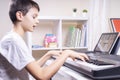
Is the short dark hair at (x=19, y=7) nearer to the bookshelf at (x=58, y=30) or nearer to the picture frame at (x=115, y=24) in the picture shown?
the bookshelf at (x=58, y=30)

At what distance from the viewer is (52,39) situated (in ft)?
7.27

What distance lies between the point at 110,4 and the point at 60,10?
0.59m

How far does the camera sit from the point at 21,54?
1.11 meters

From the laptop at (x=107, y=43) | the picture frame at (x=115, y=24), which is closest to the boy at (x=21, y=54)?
the laptop at (x=107, y=43)

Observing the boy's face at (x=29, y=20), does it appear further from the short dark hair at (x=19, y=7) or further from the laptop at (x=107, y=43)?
the laptop at (x=107, y=43)

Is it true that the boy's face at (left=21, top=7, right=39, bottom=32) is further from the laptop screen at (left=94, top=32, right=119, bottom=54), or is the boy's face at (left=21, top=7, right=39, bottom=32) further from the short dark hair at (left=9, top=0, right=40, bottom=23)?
the laptop screen at (left=94, top=32, right=119, bottom=54)

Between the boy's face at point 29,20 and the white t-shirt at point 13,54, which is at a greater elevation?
the boy's face at point 29,20

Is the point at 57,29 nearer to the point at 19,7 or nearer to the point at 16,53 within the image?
the point at 19,7

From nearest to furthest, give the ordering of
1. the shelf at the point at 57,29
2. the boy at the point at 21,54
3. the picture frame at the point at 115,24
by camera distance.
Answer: the boy at the point at 21,54, the picture frame at the point at 115,24, the shelf at the point at 57,29

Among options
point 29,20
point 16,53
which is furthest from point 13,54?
point 29,20

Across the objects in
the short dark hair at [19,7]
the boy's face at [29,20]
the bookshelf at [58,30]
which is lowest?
the bookshelf at [58,30]

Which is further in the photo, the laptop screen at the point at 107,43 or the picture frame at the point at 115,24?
the picture frame at the point at 115,24

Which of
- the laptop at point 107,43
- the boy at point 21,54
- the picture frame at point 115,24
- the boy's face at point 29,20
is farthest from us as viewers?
the picture frame at point 115,24

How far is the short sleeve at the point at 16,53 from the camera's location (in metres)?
1.10
